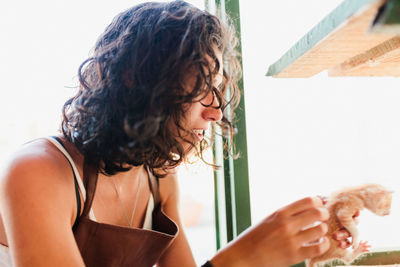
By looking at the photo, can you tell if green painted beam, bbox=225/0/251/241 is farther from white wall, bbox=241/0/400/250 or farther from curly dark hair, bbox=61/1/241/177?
curly dark hair, bbox=61/1/241/177

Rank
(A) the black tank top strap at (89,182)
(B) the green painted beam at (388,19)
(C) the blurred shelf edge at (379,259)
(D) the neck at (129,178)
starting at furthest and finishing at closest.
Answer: (C) the blurred shelf edge at (379,259) < (D) the neck at (129,178) < (A) the black tank top strap at (89,182) < (B) the green painted beam at (388,19)

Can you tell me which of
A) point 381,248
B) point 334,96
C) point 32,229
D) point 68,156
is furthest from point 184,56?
point 381,248

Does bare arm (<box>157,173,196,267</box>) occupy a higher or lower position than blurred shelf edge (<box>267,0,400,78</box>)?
lower

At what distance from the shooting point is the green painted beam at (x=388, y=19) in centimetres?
41

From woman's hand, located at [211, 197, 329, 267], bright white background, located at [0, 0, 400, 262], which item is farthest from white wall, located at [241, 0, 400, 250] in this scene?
woman's hand, located at [211, 197, 329, 267]

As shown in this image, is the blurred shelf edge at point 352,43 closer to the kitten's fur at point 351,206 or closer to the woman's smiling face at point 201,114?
the woman's smiling face at point 201,114

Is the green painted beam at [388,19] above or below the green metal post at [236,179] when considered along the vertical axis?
above

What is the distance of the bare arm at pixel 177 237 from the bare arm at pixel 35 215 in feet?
1.51

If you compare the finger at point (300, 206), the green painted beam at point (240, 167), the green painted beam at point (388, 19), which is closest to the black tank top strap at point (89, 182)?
the finger at point (300, 206)

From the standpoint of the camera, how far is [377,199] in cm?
84

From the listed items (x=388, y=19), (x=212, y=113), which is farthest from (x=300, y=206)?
(x=388, y=19)

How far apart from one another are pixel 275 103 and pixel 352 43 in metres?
0.78

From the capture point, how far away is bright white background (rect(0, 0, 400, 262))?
1.39 m

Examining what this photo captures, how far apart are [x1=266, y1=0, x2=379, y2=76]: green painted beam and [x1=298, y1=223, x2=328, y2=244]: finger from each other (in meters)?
0.42
